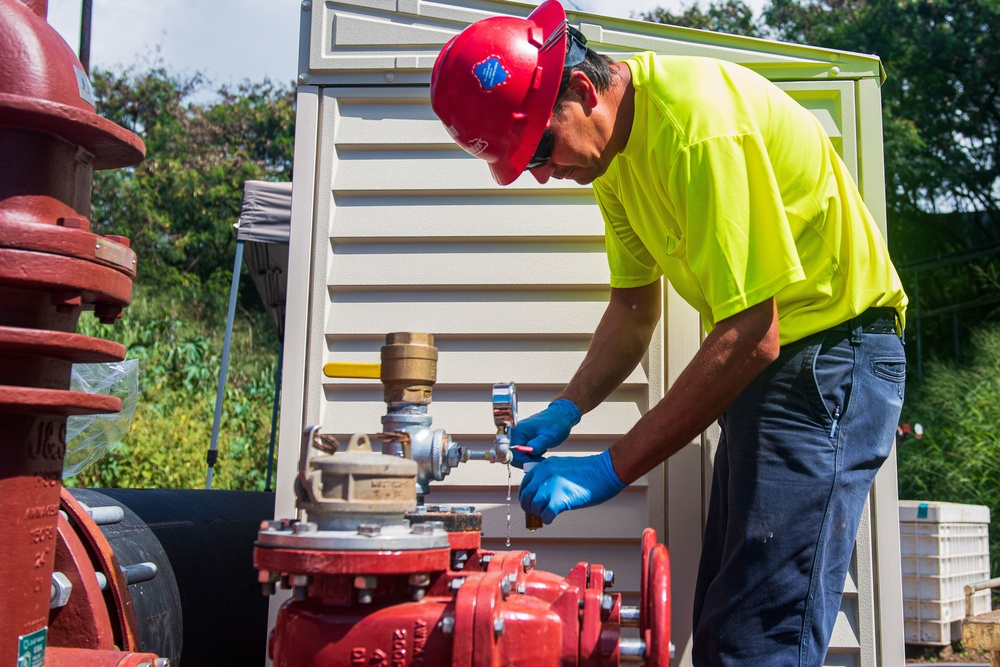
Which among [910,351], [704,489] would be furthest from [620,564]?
[910,351]

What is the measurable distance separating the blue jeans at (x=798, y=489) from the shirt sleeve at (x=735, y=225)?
0.79ft

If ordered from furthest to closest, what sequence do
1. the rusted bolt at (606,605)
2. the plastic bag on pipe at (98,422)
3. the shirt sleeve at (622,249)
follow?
the plastic bag on pipe at (98,422) < the shirt sleeve at (622,249) < the rusted bolt at (606,605)

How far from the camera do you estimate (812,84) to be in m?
2.66

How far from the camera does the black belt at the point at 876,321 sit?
187 cm

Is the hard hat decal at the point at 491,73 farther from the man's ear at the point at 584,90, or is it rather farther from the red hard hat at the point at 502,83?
the man's ear at the point at 584,90

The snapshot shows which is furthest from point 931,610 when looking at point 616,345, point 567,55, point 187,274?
point 187,274

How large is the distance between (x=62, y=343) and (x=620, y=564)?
5.80ft

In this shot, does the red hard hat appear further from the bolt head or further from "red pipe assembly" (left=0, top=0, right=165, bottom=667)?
the bolt head

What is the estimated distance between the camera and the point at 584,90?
1.97 m

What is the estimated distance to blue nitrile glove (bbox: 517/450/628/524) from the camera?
1.86 metres

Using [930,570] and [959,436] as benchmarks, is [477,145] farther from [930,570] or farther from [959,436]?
[959,436]

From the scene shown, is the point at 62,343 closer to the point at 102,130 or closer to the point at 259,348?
the point at 102,130

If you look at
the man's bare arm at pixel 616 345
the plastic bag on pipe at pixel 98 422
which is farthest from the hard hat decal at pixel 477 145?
the plastic bag on pipe at pixel 98 422

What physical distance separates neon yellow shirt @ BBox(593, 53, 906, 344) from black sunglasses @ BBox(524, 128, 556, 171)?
0.59 feet
